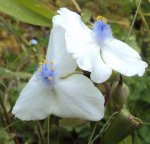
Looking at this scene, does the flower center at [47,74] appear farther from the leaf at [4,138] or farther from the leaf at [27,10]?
the leaf at [4,138]

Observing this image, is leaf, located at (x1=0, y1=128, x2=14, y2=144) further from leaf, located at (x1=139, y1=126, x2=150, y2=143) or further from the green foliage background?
leaf, located at (x1=139, y1=126, x2=150, y2=143)

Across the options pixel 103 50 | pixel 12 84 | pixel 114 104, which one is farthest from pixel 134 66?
pixel 12 84

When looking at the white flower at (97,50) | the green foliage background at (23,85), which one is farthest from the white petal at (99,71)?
the green foliage background at (23,85)

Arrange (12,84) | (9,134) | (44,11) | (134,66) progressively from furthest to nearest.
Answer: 1. (12,84)
2. (9,134)
3. (44,11)
4. (134,66)

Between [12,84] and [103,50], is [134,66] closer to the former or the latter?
[103,50]

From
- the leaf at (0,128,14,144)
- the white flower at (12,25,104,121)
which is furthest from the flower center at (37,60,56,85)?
the leaf at (0,128,14,144)

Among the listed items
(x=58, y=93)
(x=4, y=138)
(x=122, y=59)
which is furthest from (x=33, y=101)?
(x=4, y=138)

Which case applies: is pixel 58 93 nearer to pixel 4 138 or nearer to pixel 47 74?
pixel 47 74

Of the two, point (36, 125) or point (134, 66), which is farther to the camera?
point (36, 125)
